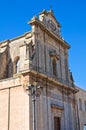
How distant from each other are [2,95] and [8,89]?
0.73 metres

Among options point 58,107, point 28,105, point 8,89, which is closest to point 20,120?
point 28,105

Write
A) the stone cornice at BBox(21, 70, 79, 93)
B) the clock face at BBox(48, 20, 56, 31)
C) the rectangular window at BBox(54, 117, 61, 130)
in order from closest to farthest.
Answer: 1. the stone cornice at BBox(21, 70, 79, 93)
2. the rectangular window at BBox(54, 117, 61, 130)
3. the clock face at BBox(48, 20, 56, 31)

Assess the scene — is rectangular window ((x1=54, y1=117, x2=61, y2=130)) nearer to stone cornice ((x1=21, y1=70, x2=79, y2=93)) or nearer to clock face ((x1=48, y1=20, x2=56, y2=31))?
stone cornice ((x1=21, y1=70, x2=79, y2=93))

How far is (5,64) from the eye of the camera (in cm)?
2103

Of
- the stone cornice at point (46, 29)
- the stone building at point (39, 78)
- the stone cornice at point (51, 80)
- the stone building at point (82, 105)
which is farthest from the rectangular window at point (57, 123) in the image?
the stone cornice at point (46, 29)

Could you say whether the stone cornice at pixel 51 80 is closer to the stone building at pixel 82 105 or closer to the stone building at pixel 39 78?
the stone building at pixel 39 78

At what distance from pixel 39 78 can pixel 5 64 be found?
4.36m

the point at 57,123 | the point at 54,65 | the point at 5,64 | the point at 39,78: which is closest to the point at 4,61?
the point at 5,64

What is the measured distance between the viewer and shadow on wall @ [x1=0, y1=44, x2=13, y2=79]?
20391 millimetres

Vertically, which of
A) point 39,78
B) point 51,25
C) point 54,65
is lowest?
point 39,78

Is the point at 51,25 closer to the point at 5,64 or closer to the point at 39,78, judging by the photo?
the point at 5,64

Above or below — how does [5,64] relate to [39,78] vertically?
above

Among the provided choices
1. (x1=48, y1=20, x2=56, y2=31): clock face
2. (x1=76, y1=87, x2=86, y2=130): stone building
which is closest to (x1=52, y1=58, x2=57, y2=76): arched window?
(x1=48, y1=20, x2=56, y2=31): clock face

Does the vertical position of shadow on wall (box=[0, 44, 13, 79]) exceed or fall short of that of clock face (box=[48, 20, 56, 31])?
it falls short
